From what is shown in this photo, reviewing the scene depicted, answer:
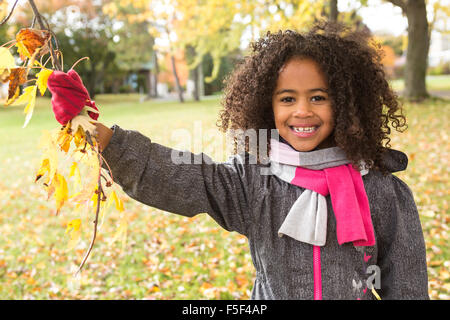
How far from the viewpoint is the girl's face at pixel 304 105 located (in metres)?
1.63

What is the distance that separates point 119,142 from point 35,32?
414 mm

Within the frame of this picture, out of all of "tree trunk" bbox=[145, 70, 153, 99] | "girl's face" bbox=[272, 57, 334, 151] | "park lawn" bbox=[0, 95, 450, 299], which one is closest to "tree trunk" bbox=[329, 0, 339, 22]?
"park lawn" bbox=[0, 95, 450, 299]

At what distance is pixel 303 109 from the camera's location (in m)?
1.61

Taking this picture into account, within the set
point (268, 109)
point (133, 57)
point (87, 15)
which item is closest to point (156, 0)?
point (268, 109)

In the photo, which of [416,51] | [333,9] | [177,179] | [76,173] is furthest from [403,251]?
[416,51]

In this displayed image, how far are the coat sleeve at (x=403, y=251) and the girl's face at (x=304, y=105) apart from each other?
1.21 feet

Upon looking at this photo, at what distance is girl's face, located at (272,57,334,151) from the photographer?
5.34ft

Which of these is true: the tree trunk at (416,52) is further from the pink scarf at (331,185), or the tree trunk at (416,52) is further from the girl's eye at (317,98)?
the pink scarf at (331,185)

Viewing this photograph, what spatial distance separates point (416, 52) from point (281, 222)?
11.9 metres

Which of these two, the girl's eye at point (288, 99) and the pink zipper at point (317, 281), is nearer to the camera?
the pink zipper at point (317, 281)

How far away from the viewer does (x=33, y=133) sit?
45.3ft

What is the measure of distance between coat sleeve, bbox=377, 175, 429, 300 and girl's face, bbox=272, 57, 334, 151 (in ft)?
1.21

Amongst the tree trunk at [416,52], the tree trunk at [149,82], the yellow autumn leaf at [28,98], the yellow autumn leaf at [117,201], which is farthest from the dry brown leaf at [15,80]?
the tree trunk at [149,82]

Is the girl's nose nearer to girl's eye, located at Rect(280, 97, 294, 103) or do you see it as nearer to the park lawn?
girl's eye, located at Rect(280, 97, 294, 103)
